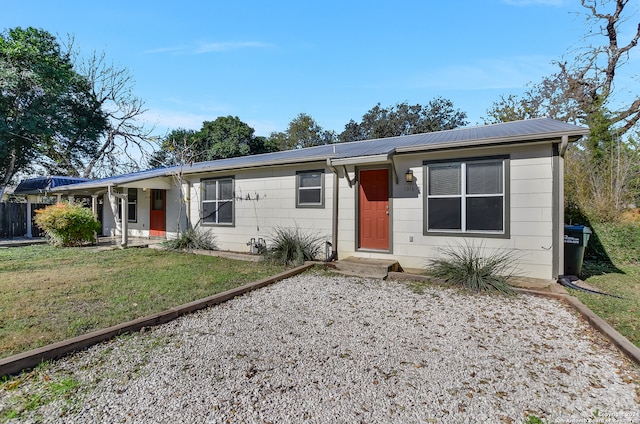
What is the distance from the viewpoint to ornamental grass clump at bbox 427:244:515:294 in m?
5.09

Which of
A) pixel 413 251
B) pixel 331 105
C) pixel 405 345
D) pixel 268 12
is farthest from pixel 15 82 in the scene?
pixel 405 345

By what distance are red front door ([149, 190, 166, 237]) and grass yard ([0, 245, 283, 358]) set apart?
2.88 meters

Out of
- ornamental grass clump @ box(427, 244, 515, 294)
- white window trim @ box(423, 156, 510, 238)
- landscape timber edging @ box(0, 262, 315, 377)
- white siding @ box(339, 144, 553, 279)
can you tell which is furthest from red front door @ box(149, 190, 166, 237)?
ornamental grass clump @ box(427, 244, 515, 294)

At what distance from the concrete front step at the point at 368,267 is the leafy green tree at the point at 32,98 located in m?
17.1

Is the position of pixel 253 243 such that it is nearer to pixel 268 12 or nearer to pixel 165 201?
pixel 165 201

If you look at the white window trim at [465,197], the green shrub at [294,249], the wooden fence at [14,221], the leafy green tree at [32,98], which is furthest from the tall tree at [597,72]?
the wooden fence at [14,221]

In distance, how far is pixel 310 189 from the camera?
786cm

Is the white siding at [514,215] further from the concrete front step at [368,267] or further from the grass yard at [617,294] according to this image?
the grass yard at [617,294]

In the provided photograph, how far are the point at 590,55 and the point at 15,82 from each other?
2583cm

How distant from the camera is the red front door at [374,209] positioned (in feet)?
22.9

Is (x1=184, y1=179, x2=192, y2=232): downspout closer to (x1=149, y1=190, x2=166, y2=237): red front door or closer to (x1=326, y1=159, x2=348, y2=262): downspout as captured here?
(x1=149, y1=190, x2=166, y2=237): red front door

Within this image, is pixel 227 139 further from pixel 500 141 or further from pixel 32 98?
pixel 500 141

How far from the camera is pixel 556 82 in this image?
15914mm

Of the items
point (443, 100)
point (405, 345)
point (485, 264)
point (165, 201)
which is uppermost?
point (443, 100)
